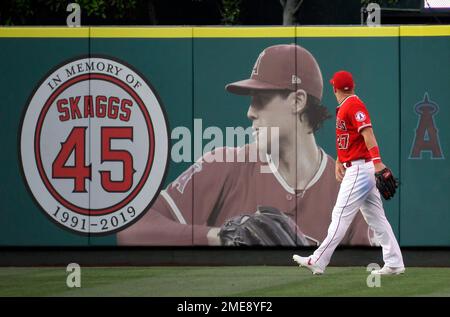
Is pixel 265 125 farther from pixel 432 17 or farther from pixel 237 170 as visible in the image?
pixel 432 17

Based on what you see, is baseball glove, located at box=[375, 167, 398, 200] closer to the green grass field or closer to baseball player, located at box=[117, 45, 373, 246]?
the green grass field

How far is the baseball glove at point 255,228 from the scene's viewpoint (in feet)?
50.8

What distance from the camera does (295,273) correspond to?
1338 cm

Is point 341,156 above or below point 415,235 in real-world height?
above

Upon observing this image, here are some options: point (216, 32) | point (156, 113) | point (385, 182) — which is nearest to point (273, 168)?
point (156, 113)

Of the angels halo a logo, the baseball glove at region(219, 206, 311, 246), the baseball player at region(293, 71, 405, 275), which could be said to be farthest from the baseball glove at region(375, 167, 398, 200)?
the angels halo a logo

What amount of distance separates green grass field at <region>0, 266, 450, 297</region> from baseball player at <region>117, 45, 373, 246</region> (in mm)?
1178

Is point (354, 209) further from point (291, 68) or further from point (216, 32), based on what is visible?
point (216, 32)

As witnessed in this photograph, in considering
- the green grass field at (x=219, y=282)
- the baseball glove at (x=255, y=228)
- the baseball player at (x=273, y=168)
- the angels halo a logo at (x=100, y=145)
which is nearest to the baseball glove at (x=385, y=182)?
the green grass field at (x=219, y=282)

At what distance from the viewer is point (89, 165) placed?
15.6 metres

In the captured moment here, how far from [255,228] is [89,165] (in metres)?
2.24

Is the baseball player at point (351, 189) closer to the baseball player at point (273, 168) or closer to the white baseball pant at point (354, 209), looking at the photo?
the white baseball pant at point (354, 209)

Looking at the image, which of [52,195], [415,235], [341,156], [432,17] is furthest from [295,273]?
[432,17]
